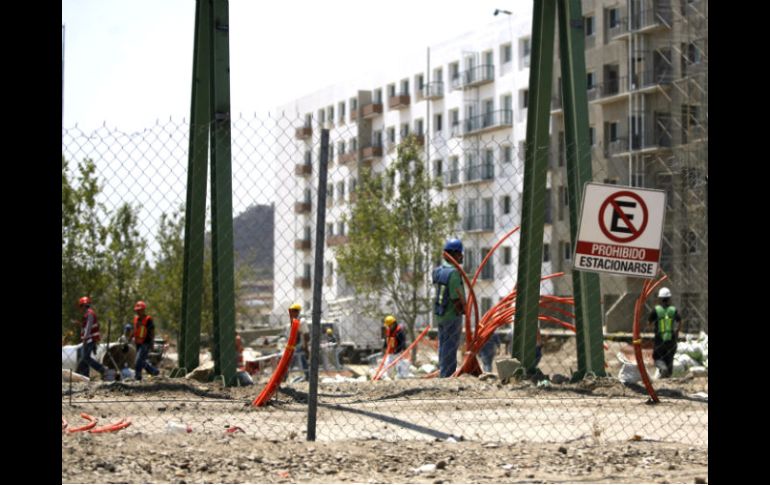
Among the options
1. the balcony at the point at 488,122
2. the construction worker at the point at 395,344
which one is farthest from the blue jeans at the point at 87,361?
the balcony at the point at 488,122

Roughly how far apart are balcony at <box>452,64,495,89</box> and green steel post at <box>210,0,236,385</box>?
60375 mm

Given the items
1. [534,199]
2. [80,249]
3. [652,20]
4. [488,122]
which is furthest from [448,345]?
[488,122]

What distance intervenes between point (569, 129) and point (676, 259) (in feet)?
125

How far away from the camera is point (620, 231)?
8.53 metres

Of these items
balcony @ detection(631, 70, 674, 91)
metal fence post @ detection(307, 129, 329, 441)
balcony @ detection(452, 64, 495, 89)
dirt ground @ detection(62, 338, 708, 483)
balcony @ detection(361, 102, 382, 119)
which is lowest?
dirt ground @ detection(62, 338, 708, 483)

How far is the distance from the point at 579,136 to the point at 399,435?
5189 mm

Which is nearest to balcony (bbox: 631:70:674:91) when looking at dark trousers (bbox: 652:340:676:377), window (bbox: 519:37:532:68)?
window (bbox: 519:37:532:68)

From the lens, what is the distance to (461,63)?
2955 inches

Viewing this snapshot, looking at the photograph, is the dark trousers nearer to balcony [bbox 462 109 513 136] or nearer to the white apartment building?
the white apartment building

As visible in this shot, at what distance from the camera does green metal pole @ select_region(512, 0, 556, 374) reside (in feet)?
41.8

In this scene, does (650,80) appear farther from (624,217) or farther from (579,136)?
(624,217)

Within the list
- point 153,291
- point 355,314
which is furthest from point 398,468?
point 355,314

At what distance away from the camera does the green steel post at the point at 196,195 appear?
13258 mm
